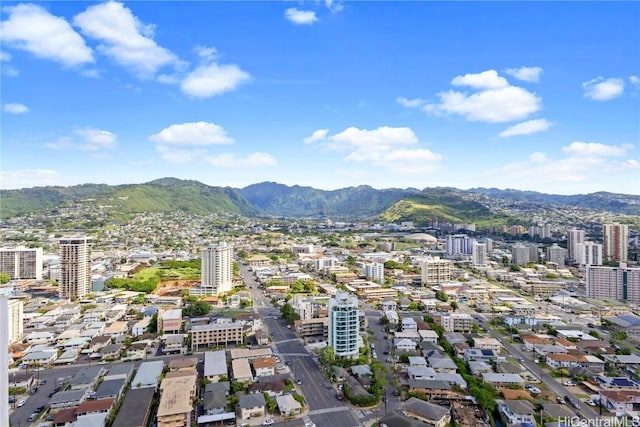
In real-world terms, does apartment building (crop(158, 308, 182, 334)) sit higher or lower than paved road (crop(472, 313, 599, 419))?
higher

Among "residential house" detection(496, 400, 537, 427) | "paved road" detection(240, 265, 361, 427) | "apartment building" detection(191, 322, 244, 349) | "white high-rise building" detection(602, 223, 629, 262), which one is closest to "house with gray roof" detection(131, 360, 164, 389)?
"apartment building" detection(191, 322, 244, 349)

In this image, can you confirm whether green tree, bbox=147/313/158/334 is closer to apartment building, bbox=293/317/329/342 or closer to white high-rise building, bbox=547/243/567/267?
apartment building, bbox=293/317/329/342

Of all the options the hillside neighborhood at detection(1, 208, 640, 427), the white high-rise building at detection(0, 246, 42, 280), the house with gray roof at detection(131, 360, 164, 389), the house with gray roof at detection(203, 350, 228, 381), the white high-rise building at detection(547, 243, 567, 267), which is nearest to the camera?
the hillside neighborhood at detection(1, 208, 640, 427)

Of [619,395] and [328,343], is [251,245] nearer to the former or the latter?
[328,343]

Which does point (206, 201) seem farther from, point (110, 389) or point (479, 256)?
point (110, 389)

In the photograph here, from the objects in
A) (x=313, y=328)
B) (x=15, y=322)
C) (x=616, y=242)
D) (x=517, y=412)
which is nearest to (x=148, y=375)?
(x=313, y=328)

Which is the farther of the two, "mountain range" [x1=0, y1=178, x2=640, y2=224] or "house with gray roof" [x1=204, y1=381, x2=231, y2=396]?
"mountain range" [x1=0, y1=178, x2=640, y2=224]

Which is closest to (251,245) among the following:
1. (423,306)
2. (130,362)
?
(423,306)
